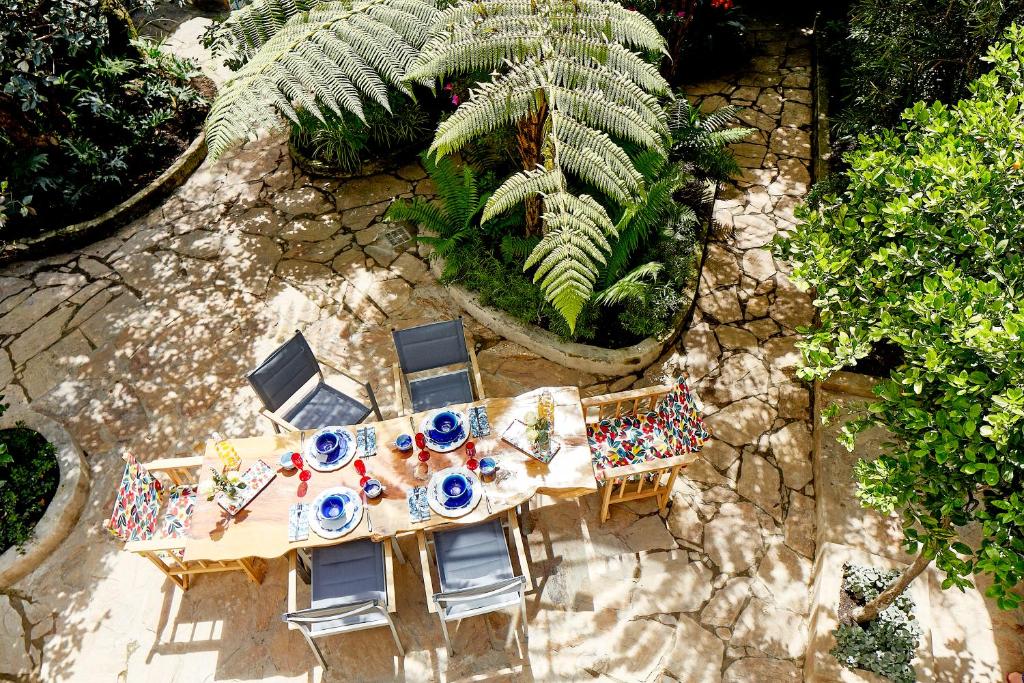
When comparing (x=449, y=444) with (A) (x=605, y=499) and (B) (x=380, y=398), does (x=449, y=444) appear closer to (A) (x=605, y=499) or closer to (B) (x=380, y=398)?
(A) (x=605, y=499)

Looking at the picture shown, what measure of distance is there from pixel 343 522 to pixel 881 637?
3304 mm

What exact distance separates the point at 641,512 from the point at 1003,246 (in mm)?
2892

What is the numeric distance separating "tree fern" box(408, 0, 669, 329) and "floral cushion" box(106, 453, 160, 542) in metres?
2.80

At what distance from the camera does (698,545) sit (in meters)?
4.58

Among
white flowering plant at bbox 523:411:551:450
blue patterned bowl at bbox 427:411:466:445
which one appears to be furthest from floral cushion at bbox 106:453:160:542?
white flowering plant at bbox 523:411:551:450

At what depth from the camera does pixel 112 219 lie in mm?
7074

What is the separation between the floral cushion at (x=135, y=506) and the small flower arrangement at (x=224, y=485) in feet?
1.45

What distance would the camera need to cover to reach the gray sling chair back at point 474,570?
3734mm

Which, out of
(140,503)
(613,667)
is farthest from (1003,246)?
(140,503)

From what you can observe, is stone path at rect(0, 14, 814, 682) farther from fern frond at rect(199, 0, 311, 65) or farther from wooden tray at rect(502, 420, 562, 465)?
fern frond at rect(199, 0, 311, 65)

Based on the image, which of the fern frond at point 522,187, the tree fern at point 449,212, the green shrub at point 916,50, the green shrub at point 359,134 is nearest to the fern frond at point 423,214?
the tree fern at point 449,212

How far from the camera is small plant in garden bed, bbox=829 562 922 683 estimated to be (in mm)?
3654

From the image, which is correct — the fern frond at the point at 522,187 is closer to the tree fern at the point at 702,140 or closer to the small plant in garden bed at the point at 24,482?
the tree fern at the point at 702,140

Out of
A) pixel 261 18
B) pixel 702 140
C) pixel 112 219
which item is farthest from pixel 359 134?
pixel 702 140
